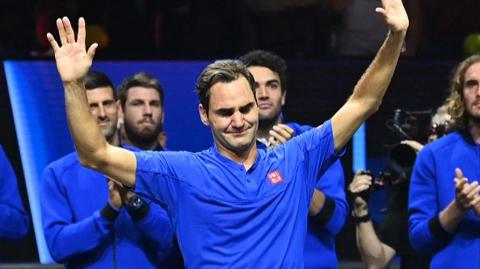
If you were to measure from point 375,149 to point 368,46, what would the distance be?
72 cm

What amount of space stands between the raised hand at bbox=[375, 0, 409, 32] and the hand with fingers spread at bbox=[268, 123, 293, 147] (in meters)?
1.14

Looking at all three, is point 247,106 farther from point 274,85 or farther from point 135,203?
point 274,85

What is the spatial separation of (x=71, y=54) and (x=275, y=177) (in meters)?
0.93

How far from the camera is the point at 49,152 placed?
8.05 m

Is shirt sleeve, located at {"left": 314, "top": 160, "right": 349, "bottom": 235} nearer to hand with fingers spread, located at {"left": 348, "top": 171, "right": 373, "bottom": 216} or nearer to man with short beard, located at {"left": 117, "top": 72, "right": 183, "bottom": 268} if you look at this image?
hand with fingers spread, located at {"left": 348, "top": 171, "right": 373, "bottom": 216}

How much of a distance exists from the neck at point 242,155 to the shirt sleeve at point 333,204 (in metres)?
1.19

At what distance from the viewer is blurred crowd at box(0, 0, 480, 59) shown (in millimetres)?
8273

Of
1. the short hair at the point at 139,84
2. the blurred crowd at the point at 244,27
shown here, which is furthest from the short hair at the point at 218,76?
the blurred crowd at the point at 244,27

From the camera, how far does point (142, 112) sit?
21.9ft

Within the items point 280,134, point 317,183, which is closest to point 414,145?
point 317,183

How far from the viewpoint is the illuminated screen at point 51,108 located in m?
8.02

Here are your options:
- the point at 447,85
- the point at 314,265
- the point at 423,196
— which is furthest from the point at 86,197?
the point at 447,85

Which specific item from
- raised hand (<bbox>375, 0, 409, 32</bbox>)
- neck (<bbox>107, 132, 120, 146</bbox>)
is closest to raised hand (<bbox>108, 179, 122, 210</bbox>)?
neck (<bbox>107, 132, 120, 146</bbox>)

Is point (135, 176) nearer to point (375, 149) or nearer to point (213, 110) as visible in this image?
point (213, 110)
